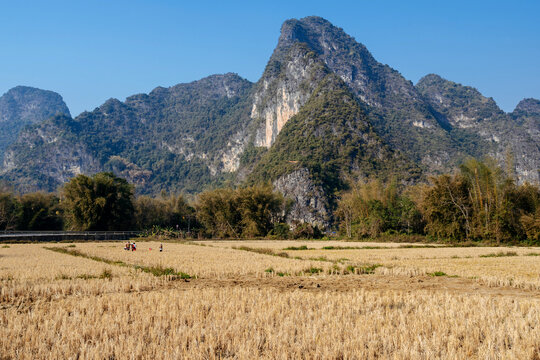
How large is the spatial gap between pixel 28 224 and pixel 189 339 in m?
62.3

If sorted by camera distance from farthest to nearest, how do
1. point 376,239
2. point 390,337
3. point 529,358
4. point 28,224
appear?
point 28,224, point 376,239, point 390,337, point 529,358

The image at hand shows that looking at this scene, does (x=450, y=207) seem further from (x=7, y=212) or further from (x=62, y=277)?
(x=7, y=212)

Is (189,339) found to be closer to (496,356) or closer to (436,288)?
(496,356)

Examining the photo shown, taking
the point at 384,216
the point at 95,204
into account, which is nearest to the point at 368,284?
the point at 384,216

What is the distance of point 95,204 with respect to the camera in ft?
173

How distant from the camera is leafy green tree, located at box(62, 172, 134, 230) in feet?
173

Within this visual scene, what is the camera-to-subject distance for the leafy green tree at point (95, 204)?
52.6 m

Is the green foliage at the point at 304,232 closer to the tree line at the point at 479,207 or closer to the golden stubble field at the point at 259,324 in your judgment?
the tree line at the point at 479,207

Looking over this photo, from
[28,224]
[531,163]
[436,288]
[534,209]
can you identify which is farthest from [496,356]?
[531,163]

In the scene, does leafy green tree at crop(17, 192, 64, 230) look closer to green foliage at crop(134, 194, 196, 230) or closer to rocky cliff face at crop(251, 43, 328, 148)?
green foliage at crop(134, 194, 196, 230)

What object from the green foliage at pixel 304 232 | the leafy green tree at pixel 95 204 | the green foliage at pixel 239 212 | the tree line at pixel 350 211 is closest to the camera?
the tree line at pixel 350 211

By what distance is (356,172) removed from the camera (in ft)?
395

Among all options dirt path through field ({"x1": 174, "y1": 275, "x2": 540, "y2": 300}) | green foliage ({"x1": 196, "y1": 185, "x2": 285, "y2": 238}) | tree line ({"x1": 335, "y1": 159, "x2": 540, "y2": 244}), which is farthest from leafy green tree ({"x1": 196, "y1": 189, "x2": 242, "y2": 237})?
dirt path through field ({"x1": 174, "y1": 275, "x2": 540, "y2": 300})

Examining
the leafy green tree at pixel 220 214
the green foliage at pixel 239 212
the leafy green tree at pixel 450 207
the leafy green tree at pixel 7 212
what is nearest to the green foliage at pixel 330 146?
the green foliage at pixel 239 212
